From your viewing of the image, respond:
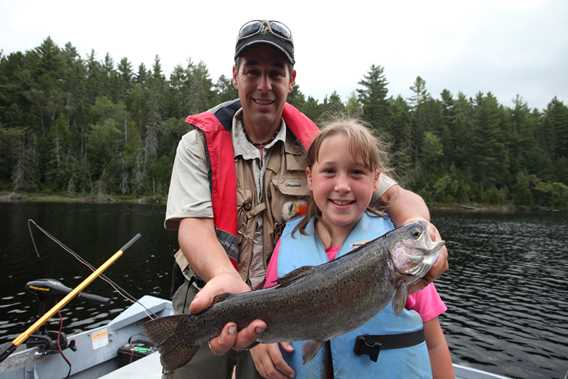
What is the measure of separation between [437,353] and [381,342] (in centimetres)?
63

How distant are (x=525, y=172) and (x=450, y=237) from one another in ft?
228

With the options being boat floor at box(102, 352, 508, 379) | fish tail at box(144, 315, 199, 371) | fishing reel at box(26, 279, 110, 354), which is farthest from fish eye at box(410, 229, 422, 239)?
fishing reel at box(26, 279, 110, 354)

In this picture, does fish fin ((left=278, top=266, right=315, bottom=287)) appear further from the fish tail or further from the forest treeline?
the forest treeline

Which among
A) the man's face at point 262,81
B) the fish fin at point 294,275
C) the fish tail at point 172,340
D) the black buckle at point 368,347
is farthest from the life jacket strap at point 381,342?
the man's face at point 262,81

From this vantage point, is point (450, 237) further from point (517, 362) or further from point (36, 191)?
point (36, 191)

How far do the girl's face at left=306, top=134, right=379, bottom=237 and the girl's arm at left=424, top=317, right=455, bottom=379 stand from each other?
1.08 meters

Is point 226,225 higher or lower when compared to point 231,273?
higher

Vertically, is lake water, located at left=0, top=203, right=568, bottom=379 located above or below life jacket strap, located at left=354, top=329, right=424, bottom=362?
below

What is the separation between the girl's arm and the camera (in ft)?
11.0

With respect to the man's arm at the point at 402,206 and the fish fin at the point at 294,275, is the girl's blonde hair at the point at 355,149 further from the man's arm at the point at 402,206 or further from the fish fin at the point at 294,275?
the fish fin at the point at 294,275

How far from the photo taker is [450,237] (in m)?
41.1

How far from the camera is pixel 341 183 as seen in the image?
3.26 metres

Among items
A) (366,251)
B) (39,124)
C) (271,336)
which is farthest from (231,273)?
(39,124)

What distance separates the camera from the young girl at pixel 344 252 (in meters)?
3.08
